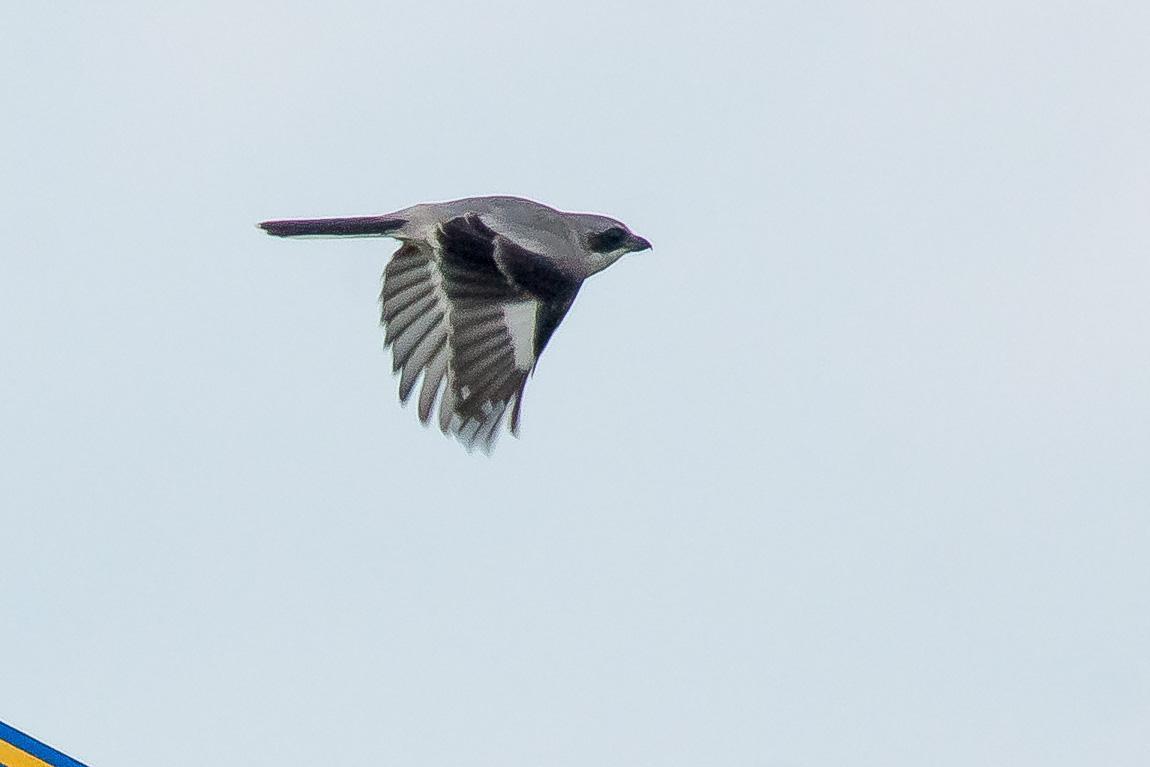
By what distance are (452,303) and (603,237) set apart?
1.03 metres

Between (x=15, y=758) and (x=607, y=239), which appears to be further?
(x=607, y=239)

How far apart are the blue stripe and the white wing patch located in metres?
3.47

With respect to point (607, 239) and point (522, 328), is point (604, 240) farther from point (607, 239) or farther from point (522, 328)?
point (522, 328)

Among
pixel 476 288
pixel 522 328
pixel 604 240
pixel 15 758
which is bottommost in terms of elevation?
pixel 15 758

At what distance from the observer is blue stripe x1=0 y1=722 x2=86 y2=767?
661 cm

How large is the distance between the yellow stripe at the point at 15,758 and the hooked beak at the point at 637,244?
4597 mm

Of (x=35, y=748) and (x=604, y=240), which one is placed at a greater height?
(x=604, y=240)

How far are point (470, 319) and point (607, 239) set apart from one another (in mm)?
1041

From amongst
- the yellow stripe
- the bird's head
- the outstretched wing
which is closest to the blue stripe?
the yellow stripe

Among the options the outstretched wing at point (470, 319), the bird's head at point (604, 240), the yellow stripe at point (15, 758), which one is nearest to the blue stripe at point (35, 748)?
the yellow stripe at point (15, 758)

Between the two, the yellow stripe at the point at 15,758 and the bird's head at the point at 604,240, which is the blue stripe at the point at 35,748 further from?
the bird's head at the point at 604,240

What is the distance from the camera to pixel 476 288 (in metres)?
9.06

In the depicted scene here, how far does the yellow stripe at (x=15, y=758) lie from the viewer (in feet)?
21.5

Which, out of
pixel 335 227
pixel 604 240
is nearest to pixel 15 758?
pixel 335 227
